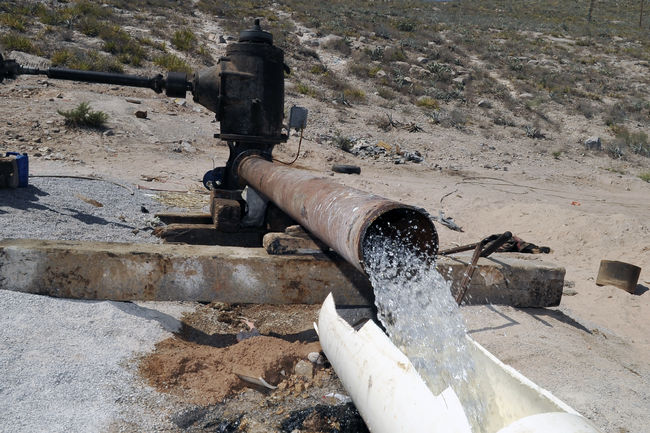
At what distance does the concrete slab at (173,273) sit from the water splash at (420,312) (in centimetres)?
50

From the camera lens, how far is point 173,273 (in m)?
2.88

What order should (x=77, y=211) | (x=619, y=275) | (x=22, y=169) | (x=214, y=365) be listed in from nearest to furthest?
1. (x=214, y=365)
2. (x=619, y=275)
3. (x=77, y=211)
4. (x=22, y=169)

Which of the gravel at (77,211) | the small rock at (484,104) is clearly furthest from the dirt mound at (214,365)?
the small rock at (484,104)

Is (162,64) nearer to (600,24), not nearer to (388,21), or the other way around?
(388,21)

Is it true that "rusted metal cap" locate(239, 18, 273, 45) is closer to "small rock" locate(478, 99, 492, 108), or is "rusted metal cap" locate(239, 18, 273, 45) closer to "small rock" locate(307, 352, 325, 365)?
"small rock" locate(307, 352, 325, 365)

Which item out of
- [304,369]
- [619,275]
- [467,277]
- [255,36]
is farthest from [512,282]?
[255,36]

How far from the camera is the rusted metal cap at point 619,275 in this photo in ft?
16.9

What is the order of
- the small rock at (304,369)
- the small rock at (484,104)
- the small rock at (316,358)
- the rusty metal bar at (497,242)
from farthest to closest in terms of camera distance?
the small rock at (484,104) < the rusty metal bar at (497,242) < the small rock at (316,358) < the small rock at (304,369)

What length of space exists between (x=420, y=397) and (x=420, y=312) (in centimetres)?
90

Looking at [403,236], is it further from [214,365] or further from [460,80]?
[460,80]

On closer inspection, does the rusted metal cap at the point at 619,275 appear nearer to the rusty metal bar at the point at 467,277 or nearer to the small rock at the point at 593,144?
the rusty metal bar at the point at 467,277

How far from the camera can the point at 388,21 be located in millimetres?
31672

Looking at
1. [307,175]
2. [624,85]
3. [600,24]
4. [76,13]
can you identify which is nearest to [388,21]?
[624,85]

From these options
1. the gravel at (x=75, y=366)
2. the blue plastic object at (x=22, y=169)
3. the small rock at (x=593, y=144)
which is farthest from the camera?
the small rock at (x=593, y=144)
